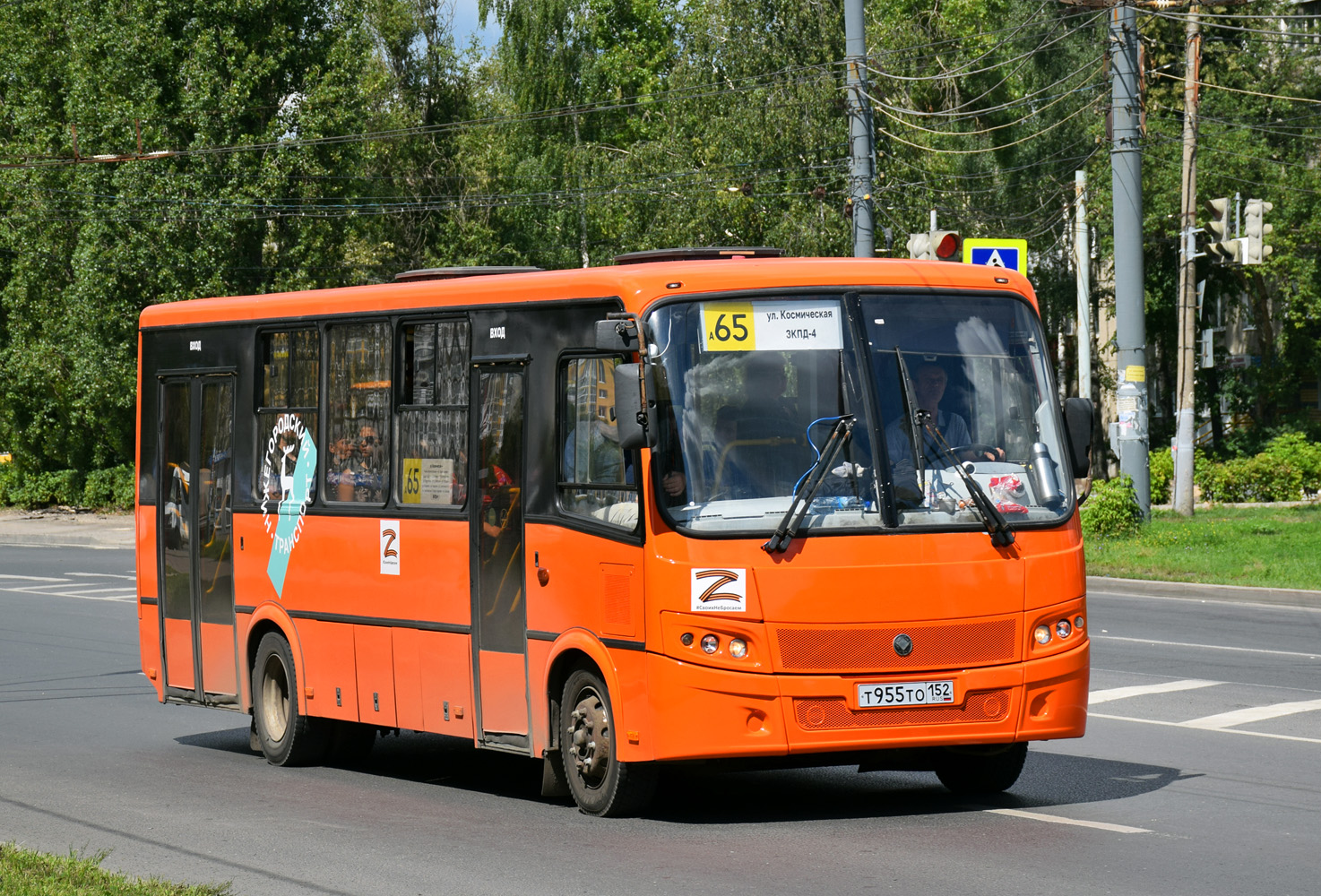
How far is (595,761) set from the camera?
8.94 meters

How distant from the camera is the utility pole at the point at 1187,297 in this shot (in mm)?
32031

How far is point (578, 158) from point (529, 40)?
5.65 metres

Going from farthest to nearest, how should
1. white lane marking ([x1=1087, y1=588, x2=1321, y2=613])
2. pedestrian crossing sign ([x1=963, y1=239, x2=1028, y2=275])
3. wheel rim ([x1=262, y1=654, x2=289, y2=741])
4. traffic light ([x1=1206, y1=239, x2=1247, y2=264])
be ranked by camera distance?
traffic light ([x1=1206, y1=239, x2=1247, y2=264])
white lane marking ([x1=1087, y1=588, x2=1321, y2=613])
pedestrian crossing sign ([x1=963, y1=239, x2=1028, y2=275])
wheel rim ([x1=262, y1=654, x2=289, y2=741])

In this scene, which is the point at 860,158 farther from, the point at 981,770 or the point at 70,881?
the point at 70,881

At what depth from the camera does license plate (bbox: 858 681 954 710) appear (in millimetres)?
A: 8328

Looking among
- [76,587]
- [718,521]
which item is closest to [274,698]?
[718,521]

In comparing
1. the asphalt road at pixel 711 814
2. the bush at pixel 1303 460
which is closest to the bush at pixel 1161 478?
the bush at pixel 1303 460

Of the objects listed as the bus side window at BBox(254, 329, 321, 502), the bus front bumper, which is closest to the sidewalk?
the bus side window at BBox(254, 329, 321, 502)

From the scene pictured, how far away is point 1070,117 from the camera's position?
173 ft

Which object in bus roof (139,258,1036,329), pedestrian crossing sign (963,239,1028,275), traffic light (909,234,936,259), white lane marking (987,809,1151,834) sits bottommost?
white lane marking (987,809,1151,834)

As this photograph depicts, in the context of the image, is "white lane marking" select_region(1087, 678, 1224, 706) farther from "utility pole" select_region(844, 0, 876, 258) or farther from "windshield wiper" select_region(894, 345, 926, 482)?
"utility pole" select_region(844, 0, 876, 258)

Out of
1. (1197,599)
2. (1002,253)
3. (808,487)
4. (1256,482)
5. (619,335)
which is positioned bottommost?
(1197,599)

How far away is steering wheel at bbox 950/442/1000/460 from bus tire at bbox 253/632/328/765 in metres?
4.87

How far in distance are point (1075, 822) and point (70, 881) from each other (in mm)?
4532
